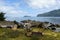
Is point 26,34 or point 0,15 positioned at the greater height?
point 0,15

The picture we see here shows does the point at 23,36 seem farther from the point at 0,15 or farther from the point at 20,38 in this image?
the point at 0,15

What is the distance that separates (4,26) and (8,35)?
29.2 feet

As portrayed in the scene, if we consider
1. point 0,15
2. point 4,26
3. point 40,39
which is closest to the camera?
point 40,39

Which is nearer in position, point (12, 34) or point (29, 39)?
→ point (29, 39)

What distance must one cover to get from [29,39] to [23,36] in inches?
73.9

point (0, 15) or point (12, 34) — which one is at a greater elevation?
point (0, 15)

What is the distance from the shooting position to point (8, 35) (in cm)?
2778

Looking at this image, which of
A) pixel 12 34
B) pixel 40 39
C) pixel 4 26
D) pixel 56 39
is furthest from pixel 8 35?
pixel 4 26

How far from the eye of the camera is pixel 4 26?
36469mm

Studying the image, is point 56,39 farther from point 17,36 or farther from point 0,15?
point 0,15

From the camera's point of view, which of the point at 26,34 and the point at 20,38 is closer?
the point at 20,38

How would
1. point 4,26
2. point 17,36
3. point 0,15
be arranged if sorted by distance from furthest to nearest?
1. point 0,15
2. point 4,26
3. point 17,36

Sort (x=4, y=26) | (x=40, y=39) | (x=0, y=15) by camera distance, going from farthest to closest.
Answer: (x=0, y=15) → (x=4, y=26) → (x=40, y=39)

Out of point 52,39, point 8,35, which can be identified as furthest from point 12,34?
point 52,39
